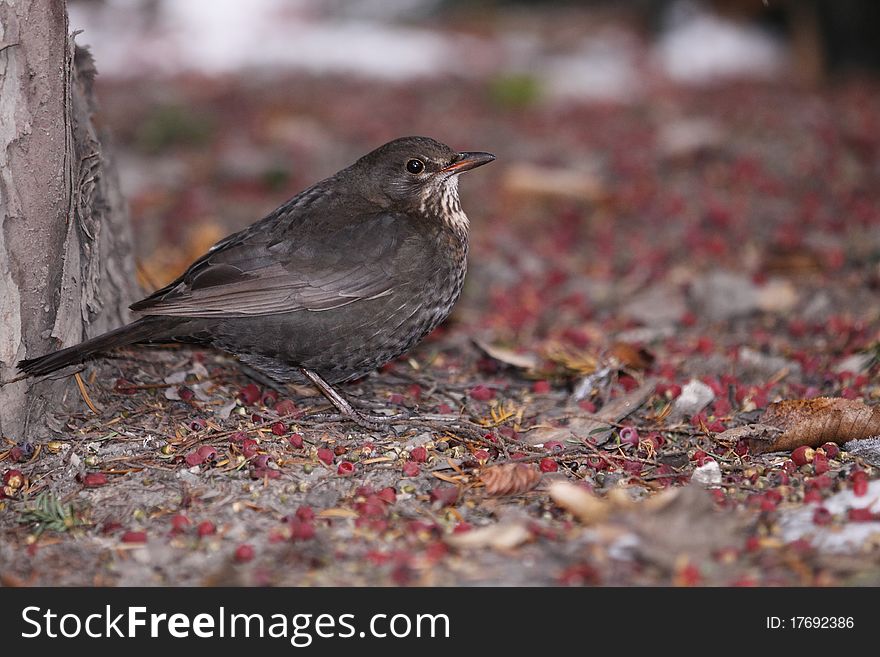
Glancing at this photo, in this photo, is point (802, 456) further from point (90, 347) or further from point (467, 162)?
point (90, 347)

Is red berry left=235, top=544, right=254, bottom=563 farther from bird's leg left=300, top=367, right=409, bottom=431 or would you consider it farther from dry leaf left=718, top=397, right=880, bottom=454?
dry leaf left=718, top=397, right=880, bottom=454

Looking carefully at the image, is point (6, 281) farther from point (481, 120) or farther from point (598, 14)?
point (598, 14)

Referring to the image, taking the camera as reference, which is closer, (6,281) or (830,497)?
(830,497)

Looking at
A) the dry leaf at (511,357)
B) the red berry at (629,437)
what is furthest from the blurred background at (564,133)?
the red berry at (629,437)

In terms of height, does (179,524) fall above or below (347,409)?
below

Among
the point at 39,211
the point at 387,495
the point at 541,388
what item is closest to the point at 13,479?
the point at 39,211

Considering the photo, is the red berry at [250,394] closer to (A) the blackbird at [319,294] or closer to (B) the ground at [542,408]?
(B) the ground at [542,408]

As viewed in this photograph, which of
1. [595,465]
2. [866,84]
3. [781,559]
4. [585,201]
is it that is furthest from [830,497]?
[866,84]
